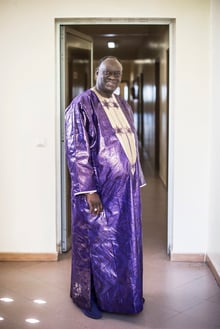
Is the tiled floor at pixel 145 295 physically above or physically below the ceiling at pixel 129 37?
below

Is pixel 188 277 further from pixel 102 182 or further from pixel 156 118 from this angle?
pixel 156 118

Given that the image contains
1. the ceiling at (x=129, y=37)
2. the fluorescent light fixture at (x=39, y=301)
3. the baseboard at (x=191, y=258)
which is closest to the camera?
the fluorescent light fixture at (x=39, y=301)

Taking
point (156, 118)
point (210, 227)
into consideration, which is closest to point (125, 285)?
point (210, 227)

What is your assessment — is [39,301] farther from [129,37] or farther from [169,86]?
[129,37]

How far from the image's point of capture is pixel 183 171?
13.6 feet

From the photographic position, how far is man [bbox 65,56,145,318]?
299 centimetres

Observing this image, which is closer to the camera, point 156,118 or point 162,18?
point 162,18

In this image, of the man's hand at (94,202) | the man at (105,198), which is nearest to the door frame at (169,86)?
the man at (105,198)

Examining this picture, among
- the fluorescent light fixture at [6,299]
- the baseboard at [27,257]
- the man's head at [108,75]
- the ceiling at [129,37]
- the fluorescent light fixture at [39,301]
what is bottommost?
the fluorescent light fixture at [39,301]

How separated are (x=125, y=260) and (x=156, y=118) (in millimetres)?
6070

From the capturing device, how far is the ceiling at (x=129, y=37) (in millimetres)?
7493

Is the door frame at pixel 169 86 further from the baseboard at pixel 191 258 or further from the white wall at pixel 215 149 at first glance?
the white wall at pixel 215 149

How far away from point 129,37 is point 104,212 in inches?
270

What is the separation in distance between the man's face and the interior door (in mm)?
1191
